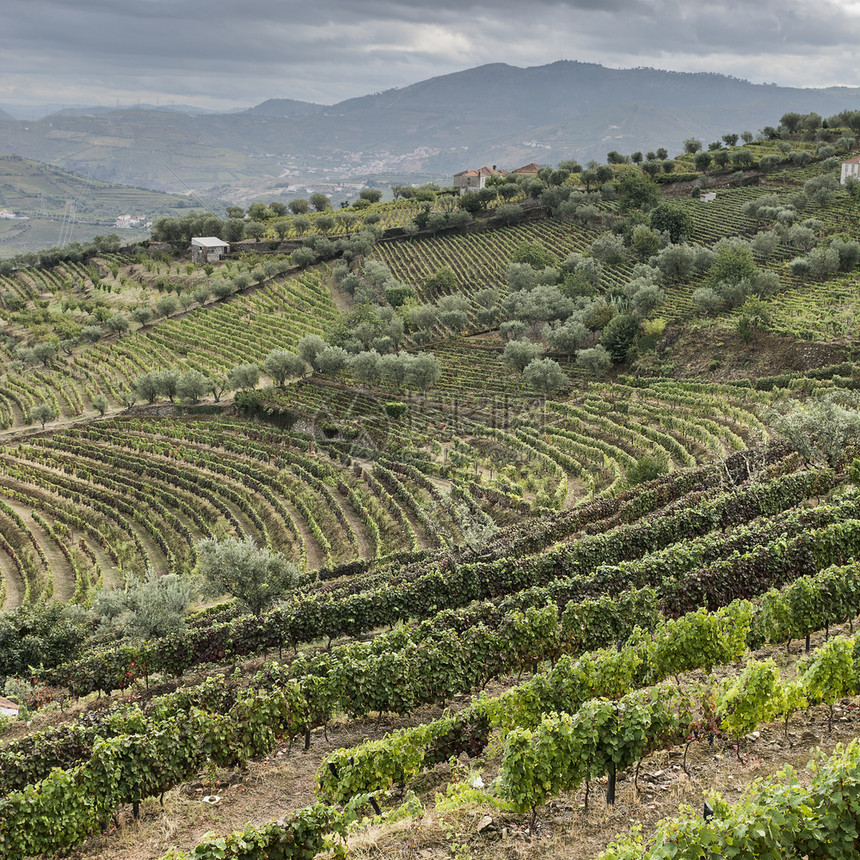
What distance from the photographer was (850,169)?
94562 mm

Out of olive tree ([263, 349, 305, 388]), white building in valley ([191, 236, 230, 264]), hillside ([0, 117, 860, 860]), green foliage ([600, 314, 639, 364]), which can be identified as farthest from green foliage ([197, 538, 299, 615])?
white building in valley ([191, 236, 230, 264])

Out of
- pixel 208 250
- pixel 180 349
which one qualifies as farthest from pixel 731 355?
pixel 208 250

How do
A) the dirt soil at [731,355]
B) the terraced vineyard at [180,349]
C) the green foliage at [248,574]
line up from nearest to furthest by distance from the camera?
the green foliage at [248,574], the dirt soil at [731,355], the terraced vineyard at [180,349]

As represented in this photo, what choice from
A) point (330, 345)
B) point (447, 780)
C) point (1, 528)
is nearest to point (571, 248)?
point (330, 345)

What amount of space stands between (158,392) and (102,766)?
55377mm

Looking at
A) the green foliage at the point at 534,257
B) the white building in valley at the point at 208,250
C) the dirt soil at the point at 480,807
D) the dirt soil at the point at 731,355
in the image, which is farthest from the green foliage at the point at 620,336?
the white building in valley at the point at 208,250

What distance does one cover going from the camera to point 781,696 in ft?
42.5

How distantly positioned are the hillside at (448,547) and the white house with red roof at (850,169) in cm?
462

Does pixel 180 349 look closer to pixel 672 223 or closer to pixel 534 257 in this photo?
pixel 534 257

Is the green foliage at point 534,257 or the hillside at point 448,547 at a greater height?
the green foliage at point 534,257

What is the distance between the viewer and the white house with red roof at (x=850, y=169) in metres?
93.8

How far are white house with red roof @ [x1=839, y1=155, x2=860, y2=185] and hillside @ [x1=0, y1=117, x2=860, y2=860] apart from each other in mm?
4619

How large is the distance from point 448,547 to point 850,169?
91.8 meters

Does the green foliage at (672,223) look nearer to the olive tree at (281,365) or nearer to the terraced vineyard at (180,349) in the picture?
the terraced vineyard at (180,349)
